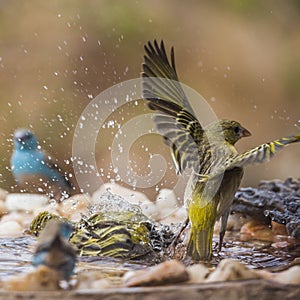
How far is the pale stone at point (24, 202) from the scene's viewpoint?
335cm

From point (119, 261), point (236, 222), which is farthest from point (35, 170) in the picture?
point (119, 261)

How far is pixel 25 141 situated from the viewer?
4.00m

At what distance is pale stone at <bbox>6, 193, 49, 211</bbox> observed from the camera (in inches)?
132

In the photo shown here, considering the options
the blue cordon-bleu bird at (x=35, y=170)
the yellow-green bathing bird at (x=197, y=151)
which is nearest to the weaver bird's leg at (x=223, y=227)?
the yellow-green bathing bird at (x=197, y=151)

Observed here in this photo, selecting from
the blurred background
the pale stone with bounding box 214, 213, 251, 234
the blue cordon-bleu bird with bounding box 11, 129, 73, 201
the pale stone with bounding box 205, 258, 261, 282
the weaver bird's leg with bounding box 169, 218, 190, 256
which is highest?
the blurred background

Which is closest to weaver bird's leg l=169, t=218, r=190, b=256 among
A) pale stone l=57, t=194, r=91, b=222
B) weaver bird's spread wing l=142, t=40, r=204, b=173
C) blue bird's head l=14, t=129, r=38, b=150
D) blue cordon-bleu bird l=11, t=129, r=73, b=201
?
weaver bird's spread wing l=142, t=40, r=204, b=173

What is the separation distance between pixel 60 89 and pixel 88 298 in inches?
142

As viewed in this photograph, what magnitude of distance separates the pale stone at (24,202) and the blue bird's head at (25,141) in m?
0.51

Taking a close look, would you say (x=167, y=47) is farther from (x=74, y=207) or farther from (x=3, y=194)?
(x=74, y=207)

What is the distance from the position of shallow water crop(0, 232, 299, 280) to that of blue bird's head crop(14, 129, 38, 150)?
4.84 ft

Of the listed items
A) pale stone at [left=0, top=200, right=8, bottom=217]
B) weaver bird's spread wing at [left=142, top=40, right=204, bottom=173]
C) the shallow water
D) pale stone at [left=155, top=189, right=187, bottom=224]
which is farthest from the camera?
pale stone at [left=0, top=200, right=8, bottom=217]

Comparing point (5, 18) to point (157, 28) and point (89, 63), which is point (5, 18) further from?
point (157, 28)

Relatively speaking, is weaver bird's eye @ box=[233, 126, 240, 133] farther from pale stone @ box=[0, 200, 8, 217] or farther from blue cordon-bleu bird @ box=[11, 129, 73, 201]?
blue cordon-bleu bird @ box=[11, 129, 73, 201]

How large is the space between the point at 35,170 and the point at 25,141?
259 millimetres
